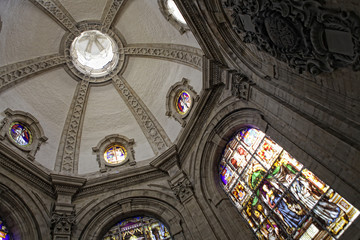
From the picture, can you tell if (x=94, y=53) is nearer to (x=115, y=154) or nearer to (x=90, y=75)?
(x=90, y=75)

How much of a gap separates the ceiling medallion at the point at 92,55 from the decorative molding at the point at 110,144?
3.65 meters

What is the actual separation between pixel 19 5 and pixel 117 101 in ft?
19.9

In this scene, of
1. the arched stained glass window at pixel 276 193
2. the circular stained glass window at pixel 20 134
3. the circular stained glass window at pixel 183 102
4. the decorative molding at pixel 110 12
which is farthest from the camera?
the decorative molding at pixel 110 12

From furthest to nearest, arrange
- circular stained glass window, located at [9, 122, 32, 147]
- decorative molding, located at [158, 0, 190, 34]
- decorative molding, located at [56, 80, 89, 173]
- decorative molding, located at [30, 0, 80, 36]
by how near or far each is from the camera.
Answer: decorative molding, located at [30, 0, 80, 36] → decorative molding, located at [56, 80, 89, 173] → decorative molding, located at [158, 0, 190, 34] → circular stained glass window, located at [9, 122, 32, 147]

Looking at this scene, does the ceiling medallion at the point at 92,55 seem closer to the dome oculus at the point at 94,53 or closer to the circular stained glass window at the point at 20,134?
the dome oculus at the point at 94,53

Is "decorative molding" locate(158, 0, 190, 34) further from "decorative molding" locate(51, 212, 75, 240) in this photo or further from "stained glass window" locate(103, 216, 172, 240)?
"decorative molding" locate(51, 212, 75, 240)

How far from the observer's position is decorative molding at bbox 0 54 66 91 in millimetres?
13195

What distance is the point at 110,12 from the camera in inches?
626

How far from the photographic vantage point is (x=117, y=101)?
Result: 53.5ft

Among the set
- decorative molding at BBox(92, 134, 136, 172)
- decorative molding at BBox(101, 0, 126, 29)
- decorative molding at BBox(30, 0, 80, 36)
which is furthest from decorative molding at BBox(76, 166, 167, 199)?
decorative molding at BBox(30, 0, 80, 36)

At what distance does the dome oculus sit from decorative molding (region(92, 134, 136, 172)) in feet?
13.2

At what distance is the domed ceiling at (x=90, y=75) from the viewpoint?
532 inches

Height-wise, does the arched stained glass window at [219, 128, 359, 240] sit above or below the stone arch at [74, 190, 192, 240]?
below

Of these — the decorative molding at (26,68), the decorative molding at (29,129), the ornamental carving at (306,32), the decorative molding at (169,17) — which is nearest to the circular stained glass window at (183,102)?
the decorative molding at (169,17)
